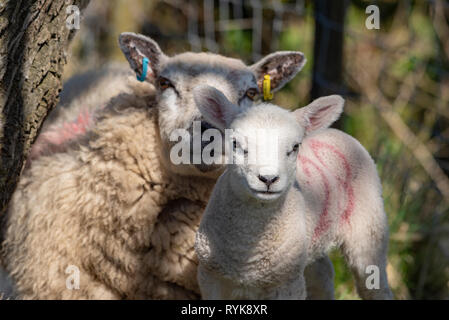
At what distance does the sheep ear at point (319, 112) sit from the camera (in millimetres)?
2383

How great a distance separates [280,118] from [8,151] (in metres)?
1.20

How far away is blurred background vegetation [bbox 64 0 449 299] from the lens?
13.5 feet

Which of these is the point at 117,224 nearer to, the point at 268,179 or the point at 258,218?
the point at 258,218

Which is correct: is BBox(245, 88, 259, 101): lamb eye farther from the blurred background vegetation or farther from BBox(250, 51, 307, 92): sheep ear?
the blurred background vegetation

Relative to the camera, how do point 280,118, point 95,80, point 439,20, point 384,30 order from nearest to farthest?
point 280,118
point 95,80
point 439,20
point 384,30

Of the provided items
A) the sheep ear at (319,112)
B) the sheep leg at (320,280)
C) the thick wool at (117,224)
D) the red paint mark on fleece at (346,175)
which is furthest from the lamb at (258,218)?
the thick wool at (117,224)

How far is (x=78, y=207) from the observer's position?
3.12m

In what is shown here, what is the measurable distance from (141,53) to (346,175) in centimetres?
120

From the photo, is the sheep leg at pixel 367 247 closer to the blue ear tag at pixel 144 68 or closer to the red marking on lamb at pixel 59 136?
the blue ear tag at pixel 144 68

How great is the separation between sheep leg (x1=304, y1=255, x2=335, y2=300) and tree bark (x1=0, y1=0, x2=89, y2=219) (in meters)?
1.44

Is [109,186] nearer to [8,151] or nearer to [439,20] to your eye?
[8,151]

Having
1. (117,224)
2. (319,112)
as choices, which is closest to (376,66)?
(117,224)

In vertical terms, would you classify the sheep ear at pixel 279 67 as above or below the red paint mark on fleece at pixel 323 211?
above

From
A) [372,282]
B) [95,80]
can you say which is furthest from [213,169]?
[95,80]
